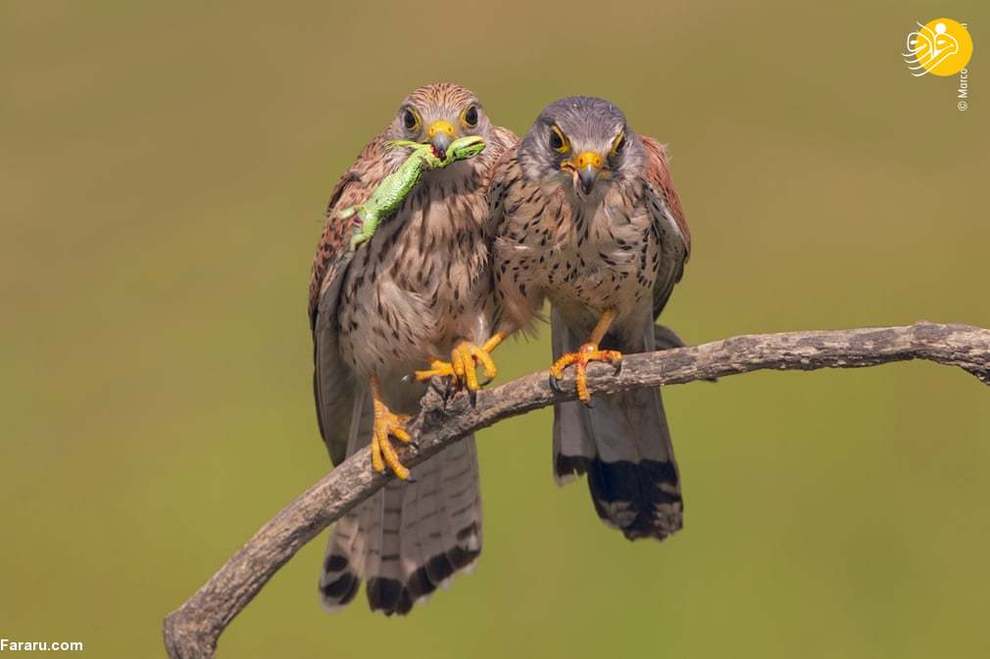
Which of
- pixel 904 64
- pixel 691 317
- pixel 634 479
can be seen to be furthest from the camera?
pixel 904 64

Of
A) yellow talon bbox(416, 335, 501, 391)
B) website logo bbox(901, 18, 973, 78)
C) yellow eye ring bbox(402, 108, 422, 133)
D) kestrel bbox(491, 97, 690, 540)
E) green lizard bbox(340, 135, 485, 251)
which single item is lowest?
yellow talon bbox(416, 335, 501, 391)

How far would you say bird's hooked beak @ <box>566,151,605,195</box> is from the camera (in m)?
4.81

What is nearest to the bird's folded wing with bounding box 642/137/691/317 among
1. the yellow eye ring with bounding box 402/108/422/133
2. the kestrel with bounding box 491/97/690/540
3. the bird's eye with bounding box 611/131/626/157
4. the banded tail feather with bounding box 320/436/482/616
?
the kestrel with bounding box 491/97/690/540

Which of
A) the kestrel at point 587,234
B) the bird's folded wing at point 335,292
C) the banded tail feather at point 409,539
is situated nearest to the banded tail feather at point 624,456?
the kestrel at point 587,234

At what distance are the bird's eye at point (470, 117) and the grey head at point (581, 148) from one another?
200 millimetres

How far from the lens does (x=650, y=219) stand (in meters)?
5.07

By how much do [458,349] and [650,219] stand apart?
0.68 meters

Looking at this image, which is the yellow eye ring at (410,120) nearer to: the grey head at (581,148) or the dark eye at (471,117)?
the dark eye at (471,117)

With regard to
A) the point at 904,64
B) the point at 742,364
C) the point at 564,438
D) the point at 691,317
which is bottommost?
the point at 742,364

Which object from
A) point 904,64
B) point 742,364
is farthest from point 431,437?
point 904,64

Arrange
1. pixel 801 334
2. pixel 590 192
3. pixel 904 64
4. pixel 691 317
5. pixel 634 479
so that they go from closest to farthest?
pixel 801 334 < pixel 590 192 < pixel 634 479 < pixel 691 317 < pixel 904 64

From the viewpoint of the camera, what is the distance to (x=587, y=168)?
15.8 feet

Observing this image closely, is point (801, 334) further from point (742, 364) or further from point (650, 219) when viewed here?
point (650, 219)

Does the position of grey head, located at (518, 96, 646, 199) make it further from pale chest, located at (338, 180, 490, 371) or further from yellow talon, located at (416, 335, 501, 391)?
yellow talon, located at (416, 335, 501, 391)
